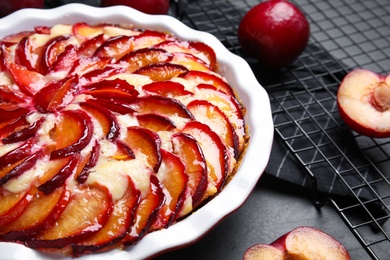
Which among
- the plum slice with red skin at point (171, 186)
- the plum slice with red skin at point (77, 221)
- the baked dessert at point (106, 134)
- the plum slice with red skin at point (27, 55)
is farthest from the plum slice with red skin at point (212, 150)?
the plum slice with red skin at point (27, 55)

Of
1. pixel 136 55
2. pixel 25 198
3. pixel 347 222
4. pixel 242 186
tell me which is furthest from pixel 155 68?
pixel 347 222

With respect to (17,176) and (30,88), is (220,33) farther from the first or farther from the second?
(17,176)

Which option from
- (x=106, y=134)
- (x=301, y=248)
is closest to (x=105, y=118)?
(x=106, y=134)

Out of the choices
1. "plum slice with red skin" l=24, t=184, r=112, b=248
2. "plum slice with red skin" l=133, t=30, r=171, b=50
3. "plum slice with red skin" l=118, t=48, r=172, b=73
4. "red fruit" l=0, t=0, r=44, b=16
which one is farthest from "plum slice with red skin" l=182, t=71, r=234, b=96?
"red fruit" l=0, t=0, r=44, b=16

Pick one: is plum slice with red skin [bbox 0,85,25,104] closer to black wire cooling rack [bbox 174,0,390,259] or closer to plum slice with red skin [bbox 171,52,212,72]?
plum slice with red skin [bbox 171,52,212,72]

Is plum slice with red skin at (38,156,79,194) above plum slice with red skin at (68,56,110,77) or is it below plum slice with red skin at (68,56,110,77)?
below

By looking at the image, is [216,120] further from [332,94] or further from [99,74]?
[332,94]
